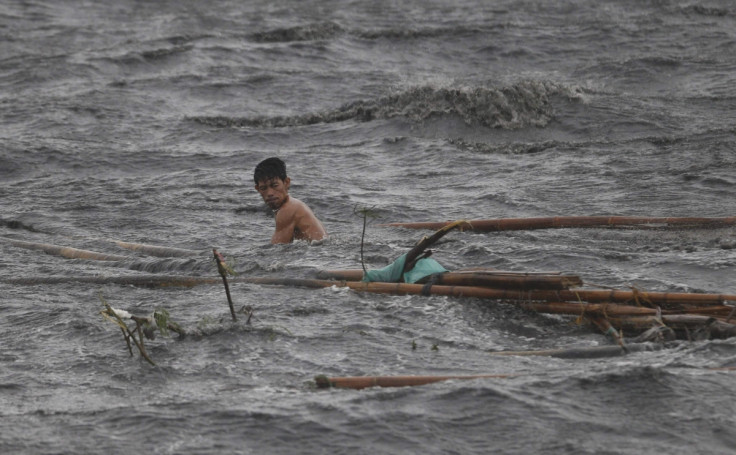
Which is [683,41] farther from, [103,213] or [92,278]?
[92,278]

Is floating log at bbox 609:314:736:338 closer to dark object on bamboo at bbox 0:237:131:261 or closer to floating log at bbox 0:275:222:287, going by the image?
floating log at bbox 0:275:222:287

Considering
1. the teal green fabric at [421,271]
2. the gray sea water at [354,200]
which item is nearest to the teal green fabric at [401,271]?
the teal green fabric at [421,271]

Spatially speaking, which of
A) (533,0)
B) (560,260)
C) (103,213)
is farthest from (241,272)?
(533,0)

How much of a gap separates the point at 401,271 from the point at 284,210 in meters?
2.38

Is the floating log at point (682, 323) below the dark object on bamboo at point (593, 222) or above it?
above

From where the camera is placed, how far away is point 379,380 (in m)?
5.04

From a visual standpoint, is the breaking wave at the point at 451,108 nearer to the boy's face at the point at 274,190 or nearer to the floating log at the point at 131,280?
the boy's face at the point at 274,190

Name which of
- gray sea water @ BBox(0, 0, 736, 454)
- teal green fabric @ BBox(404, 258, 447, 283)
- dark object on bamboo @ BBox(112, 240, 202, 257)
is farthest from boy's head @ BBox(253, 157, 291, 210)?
teal green fabric @ BBox(404, 258, 447, 283)

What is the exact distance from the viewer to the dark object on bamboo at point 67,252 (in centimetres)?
816

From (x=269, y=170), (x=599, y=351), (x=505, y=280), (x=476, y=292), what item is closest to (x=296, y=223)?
(x=269, y=170)

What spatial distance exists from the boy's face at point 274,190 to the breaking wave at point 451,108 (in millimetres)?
5016

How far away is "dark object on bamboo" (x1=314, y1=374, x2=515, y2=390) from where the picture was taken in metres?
5.04

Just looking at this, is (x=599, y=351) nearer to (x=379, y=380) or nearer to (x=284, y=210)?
(x=379, y=380)

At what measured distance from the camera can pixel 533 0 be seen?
780 inches
